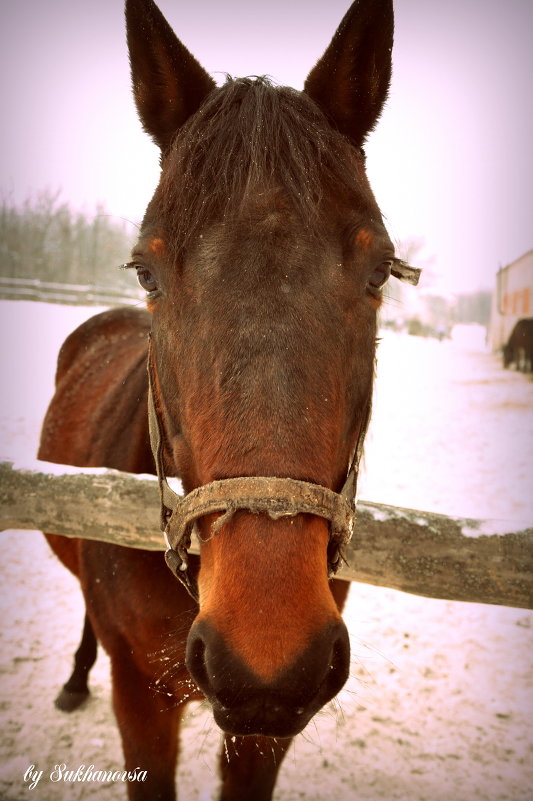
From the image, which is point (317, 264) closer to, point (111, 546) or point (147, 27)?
point (147, 27)

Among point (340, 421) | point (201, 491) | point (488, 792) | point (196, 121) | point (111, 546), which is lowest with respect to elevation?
point (488, 792)

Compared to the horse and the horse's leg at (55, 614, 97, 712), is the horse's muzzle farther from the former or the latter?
the horse's leg at (55, 614, 97, 712)

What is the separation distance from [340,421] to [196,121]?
1167mm

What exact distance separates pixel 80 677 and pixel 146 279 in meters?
3.48

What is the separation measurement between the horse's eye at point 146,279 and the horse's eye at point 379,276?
744mm

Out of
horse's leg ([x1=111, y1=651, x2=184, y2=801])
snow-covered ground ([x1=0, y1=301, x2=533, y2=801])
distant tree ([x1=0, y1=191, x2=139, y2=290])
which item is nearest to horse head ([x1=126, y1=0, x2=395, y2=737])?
snow-covered ground ([x1=0, y1=301, x2=533, y2=801])

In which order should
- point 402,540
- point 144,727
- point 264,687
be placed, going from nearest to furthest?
point 264,687 → point 402,540 → point 144,727

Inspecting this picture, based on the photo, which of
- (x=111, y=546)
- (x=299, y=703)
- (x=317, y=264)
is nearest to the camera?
(x=299, y=703)

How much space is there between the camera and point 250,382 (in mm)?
1283

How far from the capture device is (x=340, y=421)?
1.46m

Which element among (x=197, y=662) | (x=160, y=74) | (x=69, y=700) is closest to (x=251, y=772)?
(x=197, y=662)

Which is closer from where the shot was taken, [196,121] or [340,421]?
[340,421]

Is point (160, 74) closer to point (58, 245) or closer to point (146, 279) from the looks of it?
point (146, 279)

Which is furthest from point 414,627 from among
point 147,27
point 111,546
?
point 147,27
